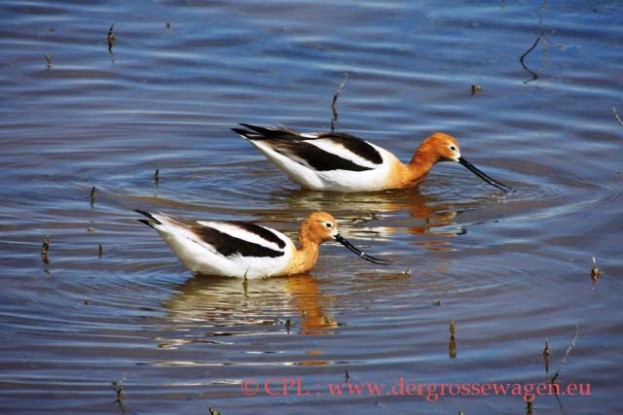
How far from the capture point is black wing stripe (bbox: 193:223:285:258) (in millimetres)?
10781

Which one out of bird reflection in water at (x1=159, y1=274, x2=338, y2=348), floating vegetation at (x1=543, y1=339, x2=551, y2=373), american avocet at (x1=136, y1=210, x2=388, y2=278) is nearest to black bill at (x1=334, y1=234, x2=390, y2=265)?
american avocet at (x1=136, y1=210, x2=388, y2=278)

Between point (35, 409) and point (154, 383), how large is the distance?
2.33 feet

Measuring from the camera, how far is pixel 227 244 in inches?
425

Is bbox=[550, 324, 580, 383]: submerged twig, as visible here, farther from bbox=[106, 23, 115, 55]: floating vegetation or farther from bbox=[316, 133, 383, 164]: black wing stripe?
bbox=[106, 23, 115, 55]: floating vegetation

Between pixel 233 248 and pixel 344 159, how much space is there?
10.3 feet

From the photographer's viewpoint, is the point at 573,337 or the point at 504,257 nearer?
the point at 573,337

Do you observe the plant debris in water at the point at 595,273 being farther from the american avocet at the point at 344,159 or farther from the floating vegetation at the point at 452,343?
the american avocet at the point at 344,159

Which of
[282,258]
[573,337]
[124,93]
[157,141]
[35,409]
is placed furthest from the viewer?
[124,93]

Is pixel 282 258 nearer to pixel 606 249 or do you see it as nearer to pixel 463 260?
pixel 463 260

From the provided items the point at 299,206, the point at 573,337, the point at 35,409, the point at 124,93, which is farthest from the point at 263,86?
the point at 35,409

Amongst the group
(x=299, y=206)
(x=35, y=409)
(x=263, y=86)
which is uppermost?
(x=263, y=86)

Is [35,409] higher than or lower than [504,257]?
lower

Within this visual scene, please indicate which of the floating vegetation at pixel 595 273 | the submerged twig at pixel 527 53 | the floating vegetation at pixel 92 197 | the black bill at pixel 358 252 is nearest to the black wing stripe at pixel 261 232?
the black bill at pixel 358 252

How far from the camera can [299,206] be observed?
13.3 metres
